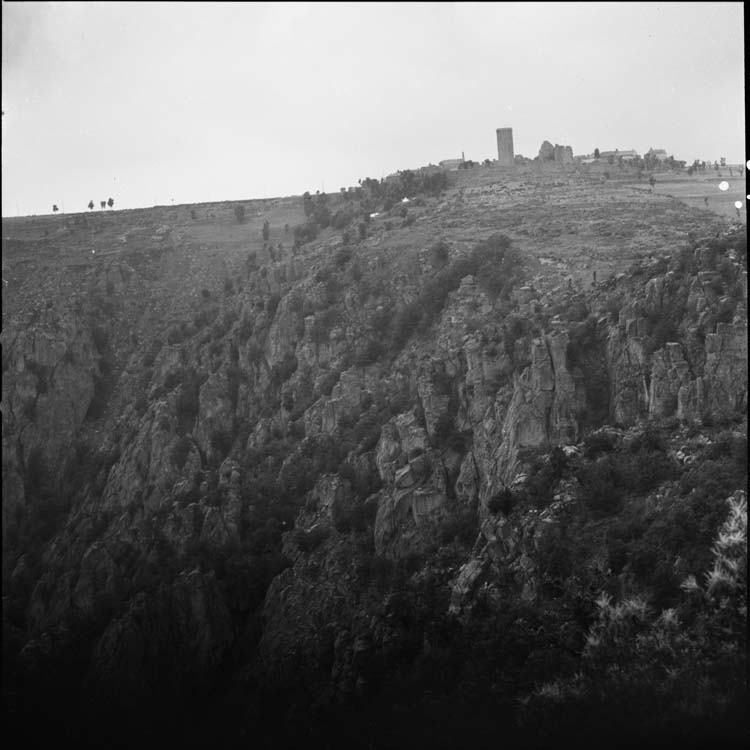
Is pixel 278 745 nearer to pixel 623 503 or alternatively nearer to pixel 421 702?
pixel 421 702

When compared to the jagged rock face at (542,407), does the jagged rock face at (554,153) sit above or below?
above

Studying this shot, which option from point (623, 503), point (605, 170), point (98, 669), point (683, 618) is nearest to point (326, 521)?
point (98, 669)

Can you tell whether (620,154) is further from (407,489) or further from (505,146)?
(407,489)

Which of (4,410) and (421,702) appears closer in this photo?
(421,702)

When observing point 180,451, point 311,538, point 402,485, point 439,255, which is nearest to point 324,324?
point 439,255

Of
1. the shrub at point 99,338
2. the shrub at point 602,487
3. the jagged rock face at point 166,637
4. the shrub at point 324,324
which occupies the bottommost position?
the jagged rock face at point 166,637

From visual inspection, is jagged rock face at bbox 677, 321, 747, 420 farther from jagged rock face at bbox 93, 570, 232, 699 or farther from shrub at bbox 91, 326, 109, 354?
shrub at bbox 91, 326, 109, 354

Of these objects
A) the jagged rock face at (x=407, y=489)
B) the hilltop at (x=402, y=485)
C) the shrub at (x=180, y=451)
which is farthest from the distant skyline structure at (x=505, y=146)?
the jagged rock face at (x=407, y=489)

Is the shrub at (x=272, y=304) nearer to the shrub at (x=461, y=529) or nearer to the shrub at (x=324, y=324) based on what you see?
the shrub at (x=324, y=324)
